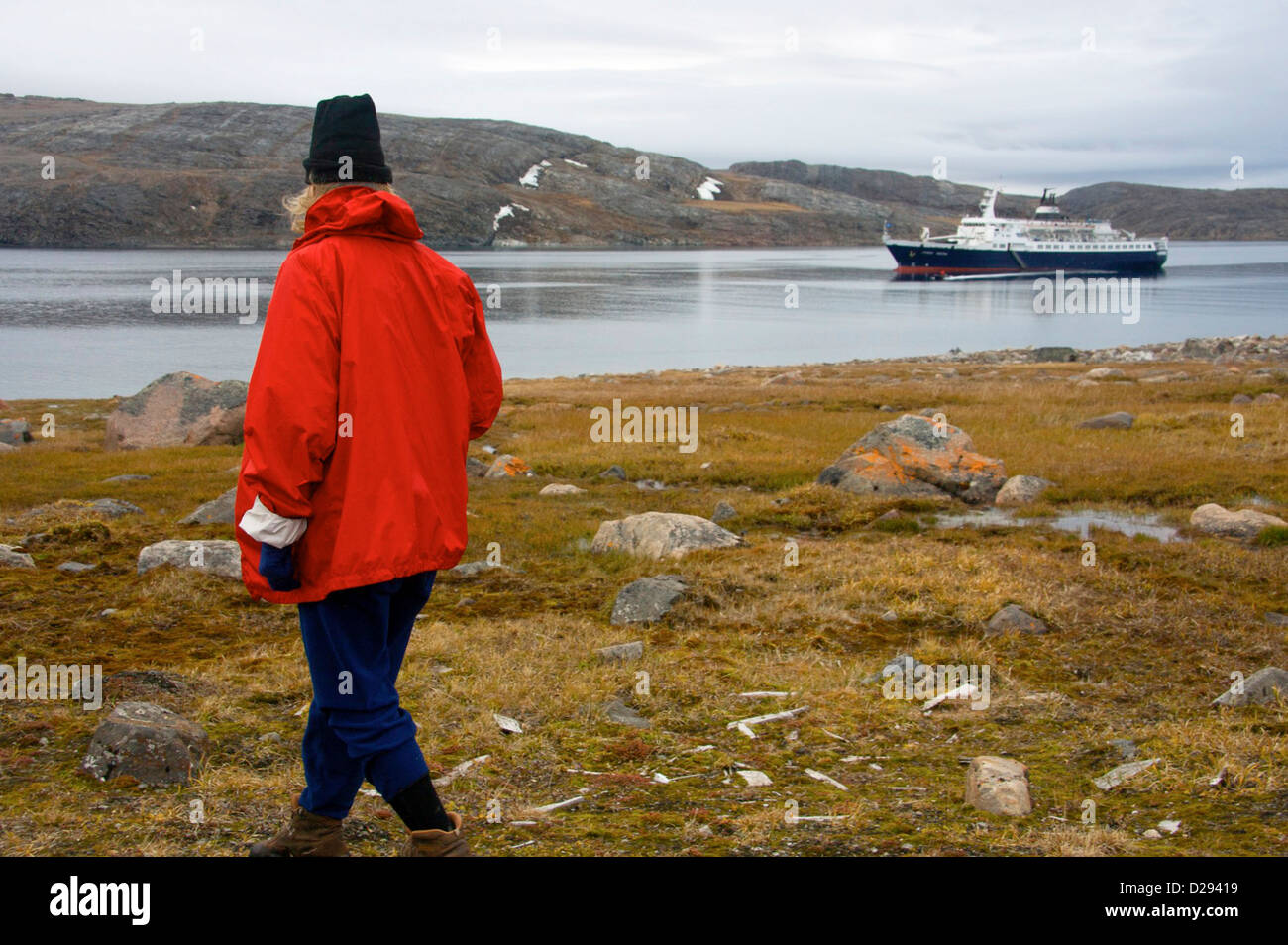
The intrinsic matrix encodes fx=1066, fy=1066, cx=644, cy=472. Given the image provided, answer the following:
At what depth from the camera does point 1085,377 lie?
100 feet

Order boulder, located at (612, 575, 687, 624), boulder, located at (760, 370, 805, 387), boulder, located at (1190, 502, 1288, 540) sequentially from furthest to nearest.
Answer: boulder, located at (760, 370, 805, 387) → boulder, located at (1190, 502, 1288, 540) → boulder, located at (612, 575, 687, 624)

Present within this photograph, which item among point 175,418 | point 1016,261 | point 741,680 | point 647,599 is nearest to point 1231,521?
point 647,599

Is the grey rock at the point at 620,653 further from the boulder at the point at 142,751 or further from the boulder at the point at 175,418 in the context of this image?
the boulder at the point at 175,418

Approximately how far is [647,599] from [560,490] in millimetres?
6677

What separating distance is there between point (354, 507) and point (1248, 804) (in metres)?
4.03

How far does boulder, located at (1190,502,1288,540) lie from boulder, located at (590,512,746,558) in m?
5.21

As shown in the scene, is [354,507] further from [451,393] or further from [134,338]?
[134,338]

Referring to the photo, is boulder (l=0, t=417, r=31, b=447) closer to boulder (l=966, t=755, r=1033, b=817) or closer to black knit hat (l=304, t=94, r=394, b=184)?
black knit hat (l=304, t=94, r=394, b=184)

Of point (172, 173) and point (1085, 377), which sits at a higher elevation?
point (172, 173)

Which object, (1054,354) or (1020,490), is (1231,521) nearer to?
(1020,490)

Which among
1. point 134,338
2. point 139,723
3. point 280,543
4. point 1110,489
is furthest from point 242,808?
point 134,338

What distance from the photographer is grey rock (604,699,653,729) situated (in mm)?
5948

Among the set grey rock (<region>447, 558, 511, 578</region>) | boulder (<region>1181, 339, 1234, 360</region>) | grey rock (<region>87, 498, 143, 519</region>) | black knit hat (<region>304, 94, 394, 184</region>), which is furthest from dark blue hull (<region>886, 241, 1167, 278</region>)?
black knit hat (<region>304, 94, 394, 184</region>)

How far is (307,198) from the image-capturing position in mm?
3928
